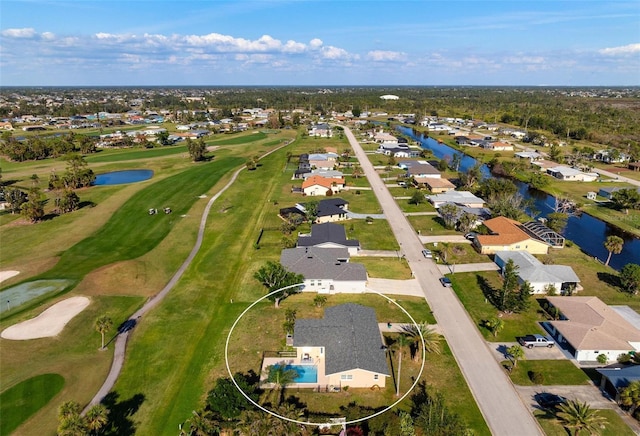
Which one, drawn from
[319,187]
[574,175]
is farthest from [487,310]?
[574,175]

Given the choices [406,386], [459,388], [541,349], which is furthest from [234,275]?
[541,349]

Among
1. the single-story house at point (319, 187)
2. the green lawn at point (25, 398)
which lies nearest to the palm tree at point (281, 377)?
the green lawn at point (25, 398)

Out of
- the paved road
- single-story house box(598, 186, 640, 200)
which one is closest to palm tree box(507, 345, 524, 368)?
the paved road

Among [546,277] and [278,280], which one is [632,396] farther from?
[278,280]

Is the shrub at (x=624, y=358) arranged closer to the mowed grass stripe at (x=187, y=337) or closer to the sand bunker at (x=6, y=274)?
the mowed grass stripe at (x=187, y=337)

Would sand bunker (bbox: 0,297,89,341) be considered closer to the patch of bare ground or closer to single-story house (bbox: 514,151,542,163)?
the patch of bare ground

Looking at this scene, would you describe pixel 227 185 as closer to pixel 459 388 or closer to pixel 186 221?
pixel 186 221

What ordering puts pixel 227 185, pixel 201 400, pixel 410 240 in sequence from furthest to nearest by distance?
pixel 227 185
pixel 410 240
pixel 201 400
